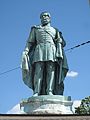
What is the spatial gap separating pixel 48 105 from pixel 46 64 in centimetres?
161

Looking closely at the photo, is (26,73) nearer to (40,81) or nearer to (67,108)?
(40,81)

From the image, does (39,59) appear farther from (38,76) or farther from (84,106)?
(84,106)

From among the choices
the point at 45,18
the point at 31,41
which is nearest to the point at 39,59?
the point at 31,41

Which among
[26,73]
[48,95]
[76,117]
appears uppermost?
[26,73]

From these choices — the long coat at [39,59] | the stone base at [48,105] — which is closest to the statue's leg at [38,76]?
the long coat at [39,59]

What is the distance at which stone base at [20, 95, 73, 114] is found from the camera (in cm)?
1220

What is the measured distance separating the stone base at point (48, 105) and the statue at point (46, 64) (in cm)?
40

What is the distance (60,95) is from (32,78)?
124 cm

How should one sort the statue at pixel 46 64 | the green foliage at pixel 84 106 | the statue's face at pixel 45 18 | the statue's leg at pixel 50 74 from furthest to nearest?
the green foliage at pixel 84 106 < the statue's face at pixel 45 18 < the statue at pixel 46 64 < the statue's leg at pixel 50 74

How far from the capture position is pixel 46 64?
13.3 meters

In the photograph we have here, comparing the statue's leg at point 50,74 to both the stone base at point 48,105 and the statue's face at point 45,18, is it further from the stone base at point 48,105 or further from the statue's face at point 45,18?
the statue's face at point 45,18

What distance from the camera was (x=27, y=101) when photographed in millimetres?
12594

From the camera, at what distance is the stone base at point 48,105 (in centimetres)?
1220

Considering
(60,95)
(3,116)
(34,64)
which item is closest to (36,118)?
(3,116)
